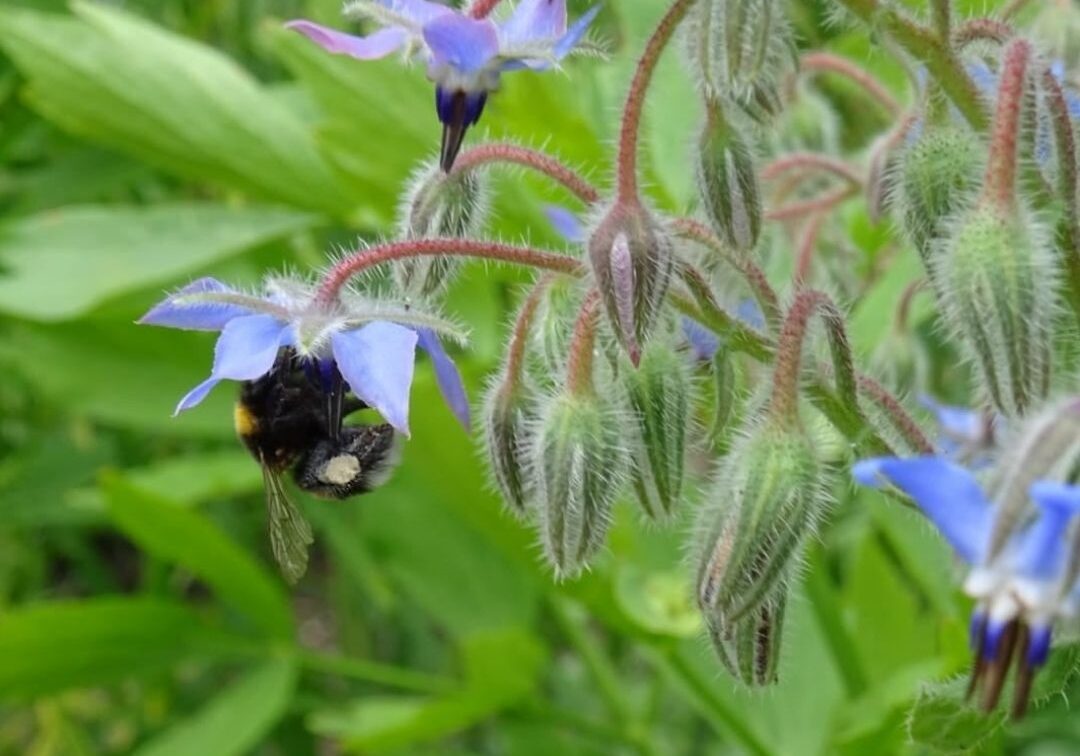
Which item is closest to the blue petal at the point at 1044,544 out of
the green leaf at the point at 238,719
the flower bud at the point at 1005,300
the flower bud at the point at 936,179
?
the flower bud at the point at 1005,300

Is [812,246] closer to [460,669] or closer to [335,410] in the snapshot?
[335,410]

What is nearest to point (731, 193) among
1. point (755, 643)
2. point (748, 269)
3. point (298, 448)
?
point (748, 269)

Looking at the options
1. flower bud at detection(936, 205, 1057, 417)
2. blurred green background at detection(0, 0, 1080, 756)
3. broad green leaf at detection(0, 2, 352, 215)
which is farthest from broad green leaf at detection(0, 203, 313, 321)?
flower bud at detection(936, 205, 1057, 417)

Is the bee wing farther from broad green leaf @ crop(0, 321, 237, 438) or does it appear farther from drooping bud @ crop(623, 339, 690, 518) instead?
broad green leaf @ crop(0, 321, 237, 438)

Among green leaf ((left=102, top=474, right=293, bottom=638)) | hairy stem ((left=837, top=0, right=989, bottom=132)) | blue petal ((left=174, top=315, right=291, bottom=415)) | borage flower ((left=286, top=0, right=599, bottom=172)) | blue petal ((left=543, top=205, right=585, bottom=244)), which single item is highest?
hairy stem ((left=837, top=0, right=989, bottom=132))

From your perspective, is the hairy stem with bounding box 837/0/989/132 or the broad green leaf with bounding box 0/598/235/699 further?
the broad green leaf with bounding box 0/598/235/699

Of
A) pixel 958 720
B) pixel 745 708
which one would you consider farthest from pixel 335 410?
pixel 745 708

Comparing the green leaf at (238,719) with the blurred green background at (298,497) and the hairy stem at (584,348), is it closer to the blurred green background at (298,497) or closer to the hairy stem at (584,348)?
the blurred green background at (298,497)
